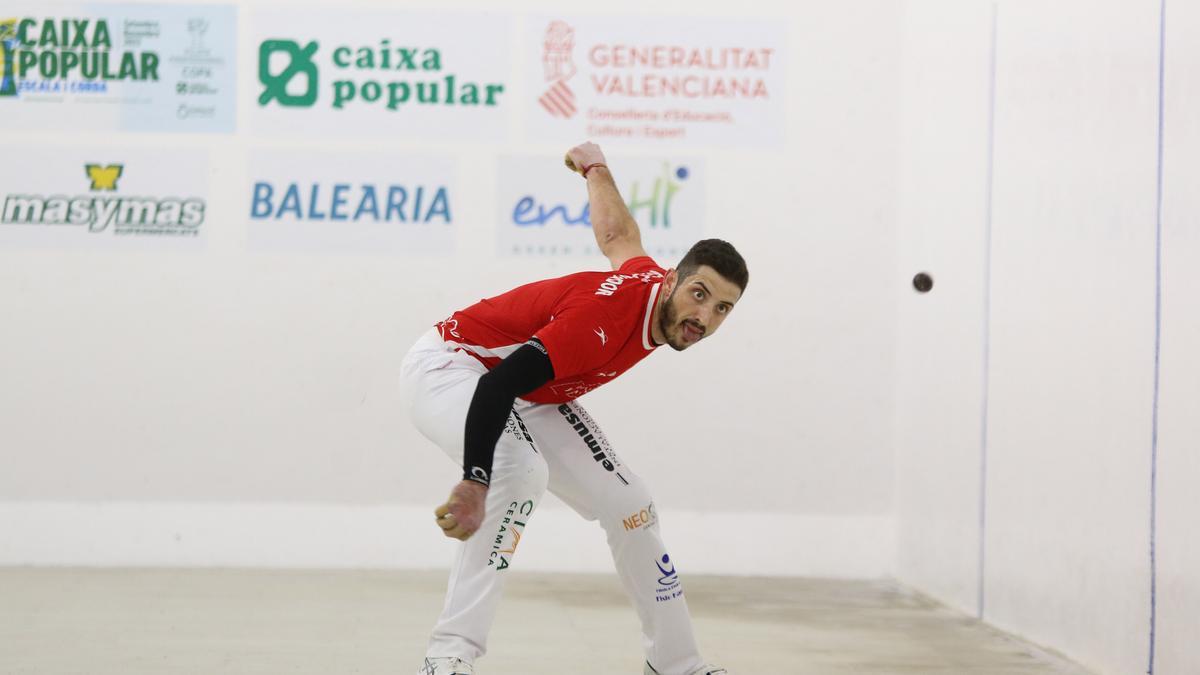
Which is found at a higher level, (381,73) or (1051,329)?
(381,73)

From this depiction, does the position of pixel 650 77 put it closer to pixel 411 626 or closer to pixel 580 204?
pixel 580 204

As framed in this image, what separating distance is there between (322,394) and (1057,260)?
108 inches

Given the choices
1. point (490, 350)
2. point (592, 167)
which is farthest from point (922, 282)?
point (490, 350)

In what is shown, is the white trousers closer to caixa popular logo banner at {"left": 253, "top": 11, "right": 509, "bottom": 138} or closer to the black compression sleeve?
the black compression sleeve

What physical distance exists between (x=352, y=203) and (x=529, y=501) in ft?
8.77

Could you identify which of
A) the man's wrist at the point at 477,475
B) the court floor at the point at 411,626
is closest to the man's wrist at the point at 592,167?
the man's wrist at the point at 477,475

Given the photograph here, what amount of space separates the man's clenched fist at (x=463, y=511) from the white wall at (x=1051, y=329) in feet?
5.36

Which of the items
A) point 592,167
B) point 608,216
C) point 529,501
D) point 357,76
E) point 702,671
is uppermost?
point 357,76

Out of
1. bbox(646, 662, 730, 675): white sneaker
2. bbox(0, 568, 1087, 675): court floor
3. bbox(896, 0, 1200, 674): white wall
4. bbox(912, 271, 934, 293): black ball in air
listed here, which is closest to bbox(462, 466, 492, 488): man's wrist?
bbox(646, 662, 730, 675): white sneaker

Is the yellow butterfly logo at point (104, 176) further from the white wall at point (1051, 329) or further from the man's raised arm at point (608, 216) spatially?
the white wall at point (1051, 329)

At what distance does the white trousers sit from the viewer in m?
2.99

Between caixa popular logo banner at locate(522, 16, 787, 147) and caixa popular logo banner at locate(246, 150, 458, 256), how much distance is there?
17.7 inches

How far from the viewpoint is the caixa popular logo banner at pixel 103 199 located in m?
5.36

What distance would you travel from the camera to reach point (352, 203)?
544cm
